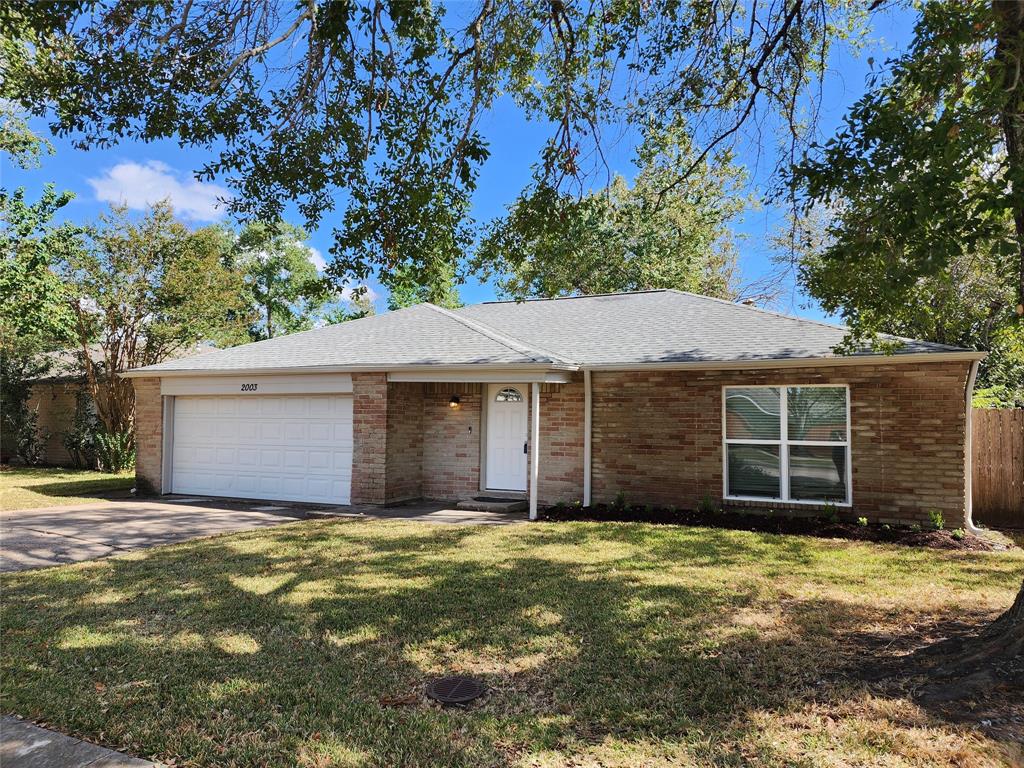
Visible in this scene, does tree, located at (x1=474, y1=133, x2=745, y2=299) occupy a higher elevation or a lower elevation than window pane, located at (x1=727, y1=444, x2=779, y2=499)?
higher

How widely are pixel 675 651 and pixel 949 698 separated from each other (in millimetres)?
1604

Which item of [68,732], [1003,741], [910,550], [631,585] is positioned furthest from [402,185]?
[910,550]

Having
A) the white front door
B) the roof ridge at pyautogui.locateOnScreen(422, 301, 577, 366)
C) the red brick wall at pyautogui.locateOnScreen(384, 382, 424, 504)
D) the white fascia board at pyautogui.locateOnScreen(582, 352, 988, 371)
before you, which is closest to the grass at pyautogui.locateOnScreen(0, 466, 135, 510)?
the red brick wall at pyautogui.locateOnScreen(384, 382, 424, 504)

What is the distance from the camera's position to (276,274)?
31.9 meters

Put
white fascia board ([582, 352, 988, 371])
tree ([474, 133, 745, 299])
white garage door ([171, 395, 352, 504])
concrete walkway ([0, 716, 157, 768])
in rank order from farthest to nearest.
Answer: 1. white garage door ([171, 395, 352, 504])
2. white fascia board ([582, 352, 988, 371])
3. tree ([474, 133, 745, 299])
4. concrete walkway ([0, 716, 157, 768])

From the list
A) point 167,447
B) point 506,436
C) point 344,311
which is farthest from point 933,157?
point 344,311

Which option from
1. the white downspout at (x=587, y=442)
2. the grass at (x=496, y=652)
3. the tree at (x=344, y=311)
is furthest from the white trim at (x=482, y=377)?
the tree at (x=344, y=311)

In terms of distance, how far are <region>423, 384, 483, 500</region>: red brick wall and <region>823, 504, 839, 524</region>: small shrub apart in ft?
20.6

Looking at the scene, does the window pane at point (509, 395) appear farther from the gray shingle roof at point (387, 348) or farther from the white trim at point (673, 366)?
→ the white trim at point (673, 366)

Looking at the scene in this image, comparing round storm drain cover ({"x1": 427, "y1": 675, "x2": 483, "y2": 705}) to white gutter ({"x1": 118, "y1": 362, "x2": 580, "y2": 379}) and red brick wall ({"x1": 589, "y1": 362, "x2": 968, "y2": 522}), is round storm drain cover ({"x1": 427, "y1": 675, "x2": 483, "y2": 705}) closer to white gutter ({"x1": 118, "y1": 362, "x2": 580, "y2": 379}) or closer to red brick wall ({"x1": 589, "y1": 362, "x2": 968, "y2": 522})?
white gutter ({"x1": 118, "y1": 362, "x2": 580, "y2": 379})

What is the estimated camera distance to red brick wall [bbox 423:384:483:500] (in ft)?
42.3

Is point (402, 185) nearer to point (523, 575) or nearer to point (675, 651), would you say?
point (523, 575)

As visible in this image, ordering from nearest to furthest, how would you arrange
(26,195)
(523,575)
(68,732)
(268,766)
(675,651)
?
(268,766) → (68,732) → (675,651) → (523,575) → (26,195)

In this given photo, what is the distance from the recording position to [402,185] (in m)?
6.73
